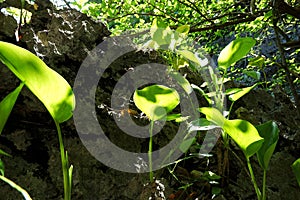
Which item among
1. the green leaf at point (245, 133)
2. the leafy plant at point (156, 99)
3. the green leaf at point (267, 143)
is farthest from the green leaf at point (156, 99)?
the green leaf at point (267, 143)

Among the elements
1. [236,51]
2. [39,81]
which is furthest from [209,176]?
[39,81]

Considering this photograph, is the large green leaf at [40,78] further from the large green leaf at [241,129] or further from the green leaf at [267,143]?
the green leaf at [267,143]

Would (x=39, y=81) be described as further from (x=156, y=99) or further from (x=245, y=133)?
(x=245, y=133)

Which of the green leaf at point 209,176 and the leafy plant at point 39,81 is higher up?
the leafy plant at point 39,81

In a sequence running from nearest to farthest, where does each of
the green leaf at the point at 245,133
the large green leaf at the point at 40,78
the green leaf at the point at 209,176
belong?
1. the large green leaf at the point at 40,78
2. the green leaf at the point at 245,133
3. the green leaf at the point at 209,176

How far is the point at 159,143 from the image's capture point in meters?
0.74

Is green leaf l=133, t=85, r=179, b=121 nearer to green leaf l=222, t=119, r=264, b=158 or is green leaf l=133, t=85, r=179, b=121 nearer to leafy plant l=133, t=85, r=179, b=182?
leafy plant l=133, t=85, r=179, b=182

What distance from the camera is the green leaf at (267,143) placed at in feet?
1.97

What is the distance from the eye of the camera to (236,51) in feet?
2.37

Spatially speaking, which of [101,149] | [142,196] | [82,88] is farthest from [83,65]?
[142,196]

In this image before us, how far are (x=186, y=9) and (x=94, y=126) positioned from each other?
1.50 m

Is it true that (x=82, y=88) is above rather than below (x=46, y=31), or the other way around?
below

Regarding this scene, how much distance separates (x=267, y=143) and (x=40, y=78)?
46 centimetres

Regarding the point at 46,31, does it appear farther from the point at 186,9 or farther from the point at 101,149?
the point at 186,9
